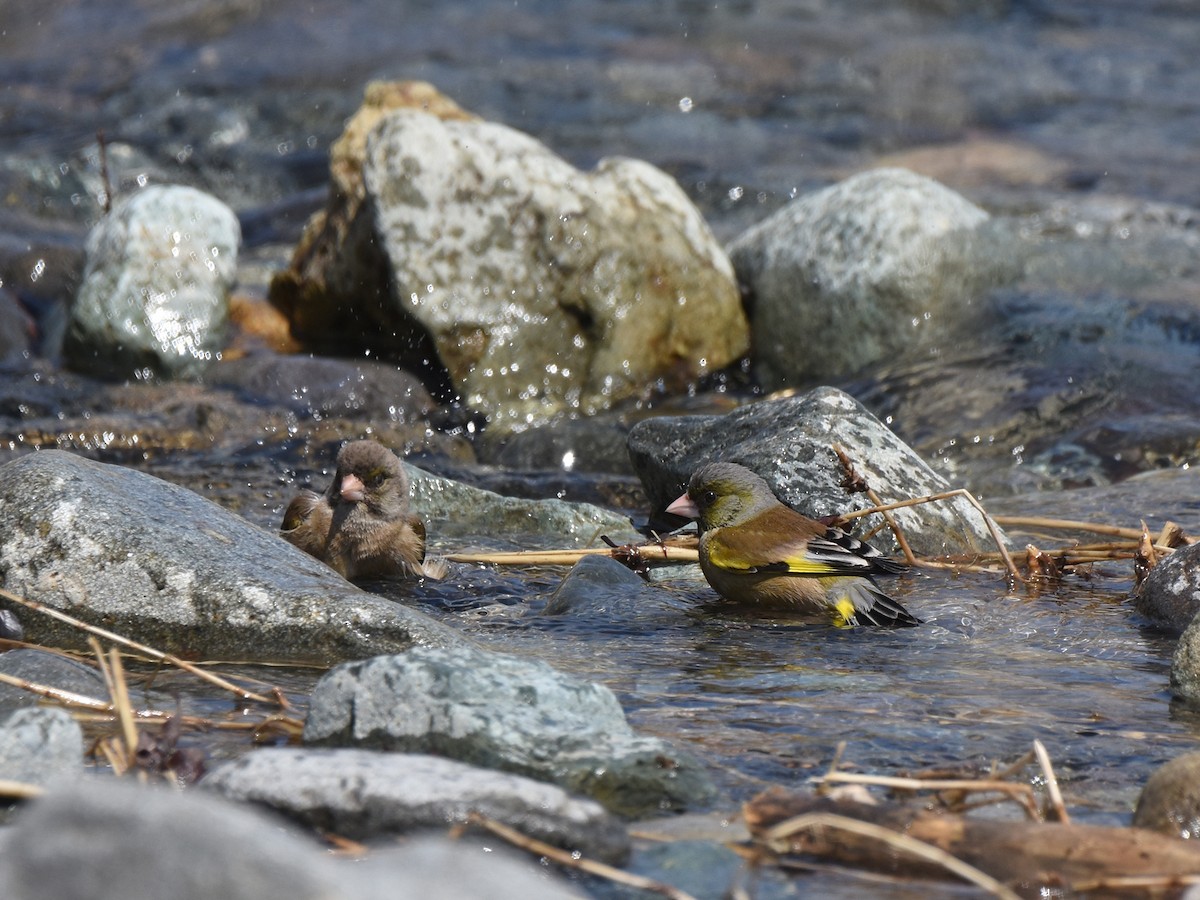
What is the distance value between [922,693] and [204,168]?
1336 cm

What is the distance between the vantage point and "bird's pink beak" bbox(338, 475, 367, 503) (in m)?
5.96

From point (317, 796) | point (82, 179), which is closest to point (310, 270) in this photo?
point (82, 179)

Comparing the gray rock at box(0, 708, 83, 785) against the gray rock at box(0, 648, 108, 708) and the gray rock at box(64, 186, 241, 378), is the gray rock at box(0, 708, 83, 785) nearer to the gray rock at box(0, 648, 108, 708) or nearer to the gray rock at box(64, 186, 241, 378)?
the gray rock at box(0, 648, 108, 708)

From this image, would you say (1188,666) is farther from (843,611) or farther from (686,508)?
(686,508)

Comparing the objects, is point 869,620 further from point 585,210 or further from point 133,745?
point 585,210

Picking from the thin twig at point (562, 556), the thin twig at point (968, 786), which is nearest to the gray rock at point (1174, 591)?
the thin twig at point (562, 556)

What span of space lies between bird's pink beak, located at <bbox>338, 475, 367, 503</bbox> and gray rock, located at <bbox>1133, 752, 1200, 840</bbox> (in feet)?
11.4

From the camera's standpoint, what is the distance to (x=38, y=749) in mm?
3172

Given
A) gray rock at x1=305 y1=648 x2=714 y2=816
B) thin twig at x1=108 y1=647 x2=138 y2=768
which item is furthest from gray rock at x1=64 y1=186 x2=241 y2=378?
gray rock at x1=305 y1=648 x2=714 y2=816

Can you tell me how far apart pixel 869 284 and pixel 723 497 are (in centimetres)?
489

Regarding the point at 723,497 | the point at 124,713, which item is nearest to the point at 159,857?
the point at 124,713

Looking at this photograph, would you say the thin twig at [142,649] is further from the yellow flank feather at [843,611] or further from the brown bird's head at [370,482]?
the yellow flank feather at [843,611]

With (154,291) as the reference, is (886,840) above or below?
above

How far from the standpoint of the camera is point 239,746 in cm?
361
